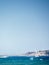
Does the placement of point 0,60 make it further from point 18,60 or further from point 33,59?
point 33,59

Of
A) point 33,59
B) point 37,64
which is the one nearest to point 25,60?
point 33,59

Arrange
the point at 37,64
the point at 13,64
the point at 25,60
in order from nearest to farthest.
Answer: the point at 37,64 < the point at 13,64 < the point at 25,60

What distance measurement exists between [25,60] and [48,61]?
59.8 inches

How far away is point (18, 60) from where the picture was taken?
28.5 feet

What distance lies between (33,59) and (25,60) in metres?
0.45

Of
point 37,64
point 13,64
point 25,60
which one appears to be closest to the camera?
point 37,64

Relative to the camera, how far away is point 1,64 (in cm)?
755

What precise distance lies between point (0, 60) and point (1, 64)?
45.2 inches

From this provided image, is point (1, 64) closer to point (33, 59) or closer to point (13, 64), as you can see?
point (13, 64)

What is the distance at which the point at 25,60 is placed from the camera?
8.36m

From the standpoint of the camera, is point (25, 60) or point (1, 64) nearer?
point (1, 64)

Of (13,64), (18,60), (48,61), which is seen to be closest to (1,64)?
(13,64)

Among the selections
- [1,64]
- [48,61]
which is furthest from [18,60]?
[48,61]

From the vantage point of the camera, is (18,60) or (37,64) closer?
(37,64)
